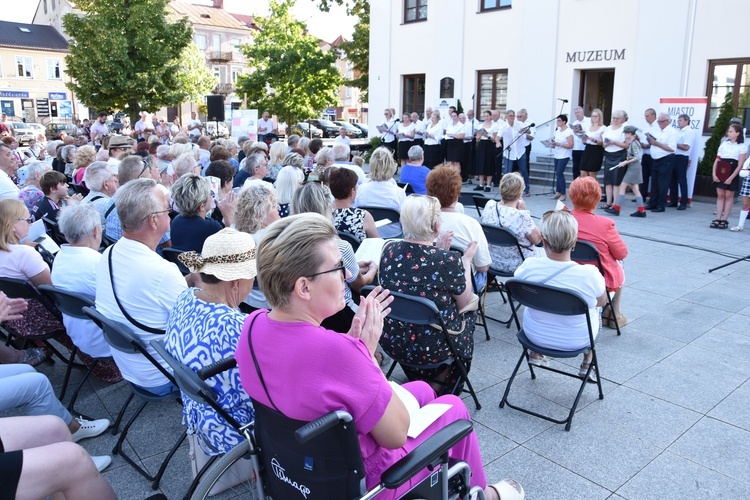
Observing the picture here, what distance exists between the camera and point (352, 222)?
4574 millimetres

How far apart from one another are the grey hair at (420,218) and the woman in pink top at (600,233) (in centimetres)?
173

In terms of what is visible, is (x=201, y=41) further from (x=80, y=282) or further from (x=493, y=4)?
(x=80, y=282)

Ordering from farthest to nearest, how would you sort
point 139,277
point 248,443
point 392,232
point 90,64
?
1. point 90,64
2. point 392,232
3. point 139,277
4. point 248,443

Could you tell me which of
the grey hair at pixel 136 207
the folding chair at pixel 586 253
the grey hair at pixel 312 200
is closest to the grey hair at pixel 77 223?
the grey hair at pixel 136 207

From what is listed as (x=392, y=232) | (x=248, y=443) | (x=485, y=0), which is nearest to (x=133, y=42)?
(x=485, y=0)

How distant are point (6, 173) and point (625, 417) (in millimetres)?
7299

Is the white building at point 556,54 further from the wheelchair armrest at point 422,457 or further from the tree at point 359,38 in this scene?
the wheelchair armrest at point 422,457

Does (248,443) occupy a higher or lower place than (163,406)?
higher

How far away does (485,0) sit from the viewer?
1553 centimetres

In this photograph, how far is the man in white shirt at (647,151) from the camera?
398 inches

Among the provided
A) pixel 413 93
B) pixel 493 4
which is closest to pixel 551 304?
pixel 493 4

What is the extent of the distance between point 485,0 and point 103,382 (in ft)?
48.7

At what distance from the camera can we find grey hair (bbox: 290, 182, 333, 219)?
388 centimetres

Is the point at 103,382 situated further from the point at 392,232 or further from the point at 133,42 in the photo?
the point at 133,42
